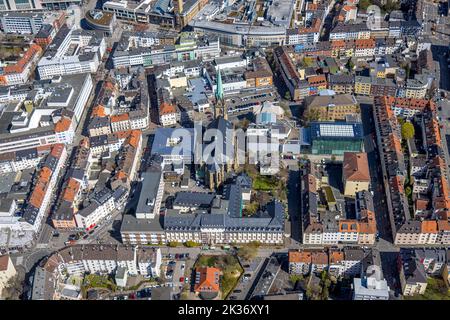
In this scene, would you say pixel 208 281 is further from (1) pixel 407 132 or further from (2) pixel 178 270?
(1) pixel 407 132

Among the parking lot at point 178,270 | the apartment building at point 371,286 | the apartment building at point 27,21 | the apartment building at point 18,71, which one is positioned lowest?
the parking lot at point 178,270

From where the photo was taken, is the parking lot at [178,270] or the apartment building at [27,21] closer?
the parking lot at [178,270]

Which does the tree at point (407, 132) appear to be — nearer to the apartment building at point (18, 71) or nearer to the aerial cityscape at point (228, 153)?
the aerial cityscape at point (228, 153)

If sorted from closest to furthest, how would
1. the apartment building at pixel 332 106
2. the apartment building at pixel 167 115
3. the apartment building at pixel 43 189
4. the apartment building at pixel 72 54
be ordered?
the apartment building at pixel 43 189, the apartment building at pixel 332 106, the apartment building at pixel 167 115, the apartment building at pixel 72 54

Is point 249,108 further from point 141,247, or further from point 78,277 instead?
point 78,277

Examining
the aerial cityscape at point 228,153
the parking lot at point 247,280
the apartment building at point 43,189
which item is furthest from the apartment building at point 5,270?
the parking lot at point 247,280

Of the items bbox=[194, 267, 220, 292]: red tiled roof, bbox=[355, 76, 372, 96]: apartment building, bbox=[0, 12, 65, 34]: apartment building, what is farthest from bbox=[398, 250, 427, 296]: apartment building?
bbox=[0, 12, 65, 34]: apartment building

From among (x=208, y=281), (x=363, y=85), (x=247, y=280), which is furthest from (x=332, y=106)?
(x=208, y=281)

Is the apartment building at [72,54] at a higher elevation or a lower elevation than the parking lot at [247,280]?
higher
